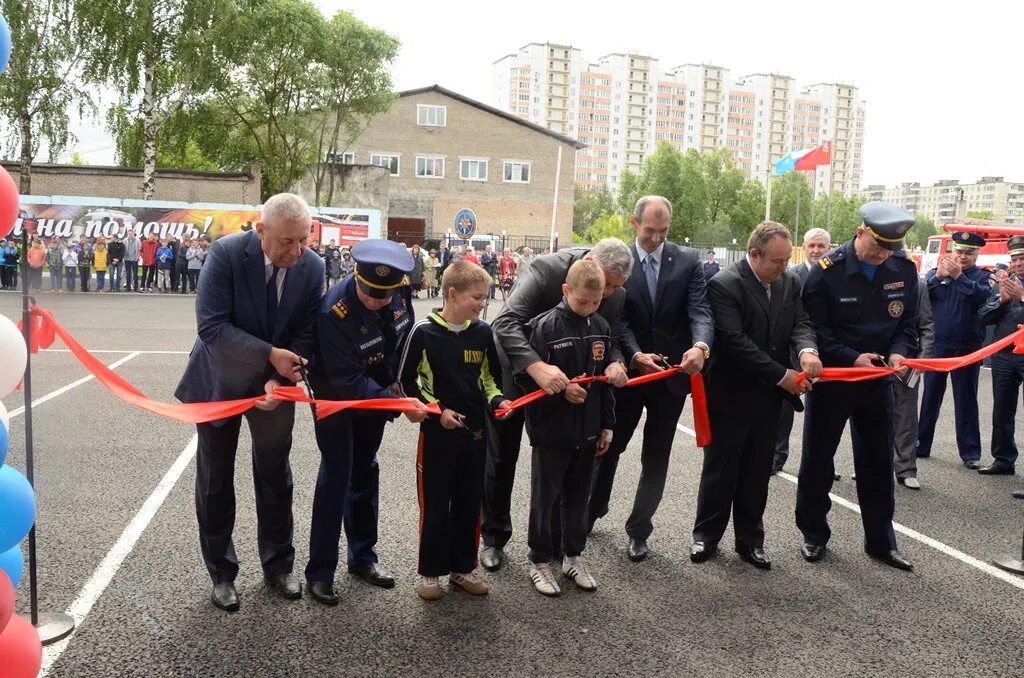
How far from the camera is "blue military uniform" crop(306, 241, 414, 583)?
458 cm

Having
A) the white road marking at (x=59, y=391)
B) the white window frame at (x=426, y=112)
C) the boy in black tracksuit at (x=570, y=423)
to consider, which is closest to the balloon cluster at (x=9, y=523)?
the boy in black tracksuit at (x=570, y=423)

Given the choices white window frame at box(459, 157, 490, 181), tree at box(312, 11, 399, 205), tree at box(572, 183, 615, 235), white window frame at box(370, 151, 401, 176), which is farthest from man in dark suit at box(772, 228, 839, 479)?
tree at box(572, 183, 615, 235)

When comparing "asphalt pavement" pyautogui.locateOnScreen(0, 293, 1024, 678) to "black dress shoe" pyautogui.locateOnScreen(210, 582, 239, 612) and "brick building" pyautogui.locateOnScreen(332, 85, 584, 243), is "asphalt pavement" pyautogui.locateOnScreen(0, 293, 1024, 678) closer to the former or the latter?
"black dress shoe" pyautogui.locateOnScreen(210, 582, 239, 612)

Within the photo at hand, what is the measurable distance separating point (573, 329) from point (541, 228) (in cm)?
6129

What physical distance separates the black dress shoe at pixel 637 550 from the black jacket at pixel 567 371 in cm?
91

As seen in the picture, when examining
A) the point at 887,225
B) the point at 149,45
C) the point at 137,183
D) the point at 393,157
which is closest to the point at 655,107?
the point at 393,157

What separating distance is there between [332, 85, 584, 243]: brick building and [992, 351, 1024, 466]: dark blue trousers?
178ft

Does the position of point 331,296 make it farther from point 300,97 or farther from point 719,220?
point 719,220

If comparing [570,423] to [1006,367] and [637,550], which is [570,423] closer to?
[637,550]

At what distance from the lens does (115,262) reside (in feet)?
97.1

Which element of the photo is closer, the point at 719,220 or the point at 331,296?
the point at 331,296

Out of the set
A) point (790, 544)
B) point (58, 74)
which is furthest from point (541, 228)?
point (790, 544)

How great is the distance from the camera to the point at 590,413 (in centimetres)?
496

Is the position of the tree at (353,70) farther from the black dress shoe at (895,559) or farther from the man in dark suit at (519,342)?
the black dress shoe at (895,559)
